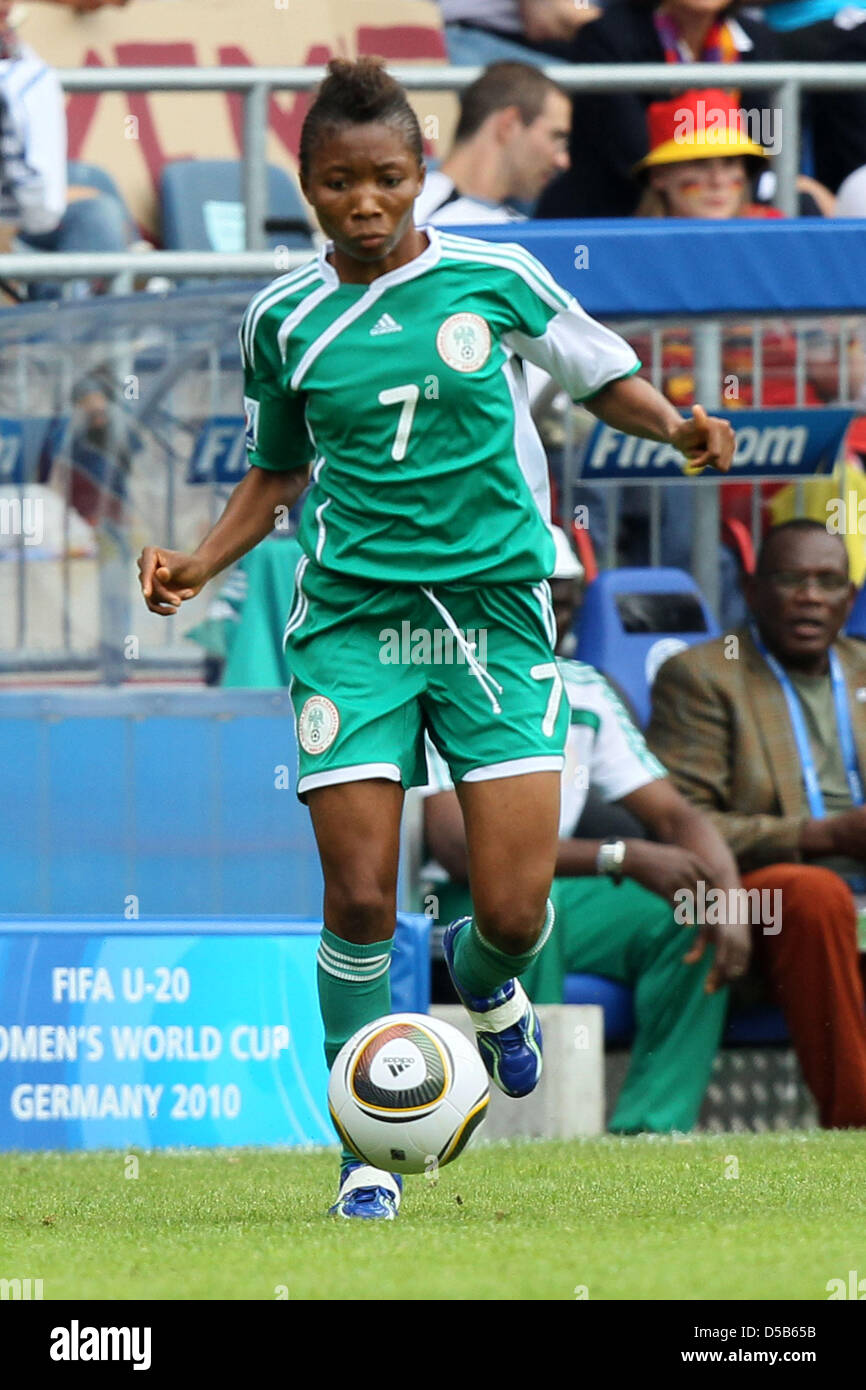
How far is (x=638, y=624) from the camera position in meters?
8.88

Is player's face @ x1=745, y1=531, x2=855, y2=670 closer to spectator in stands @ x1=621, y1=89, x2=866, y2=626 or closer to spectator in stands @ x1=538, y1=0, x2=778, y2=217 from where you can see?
spectator in stands @ x1=621, y1=89, x2=866, y2=626

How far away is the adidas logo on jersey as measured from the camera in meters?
4.98

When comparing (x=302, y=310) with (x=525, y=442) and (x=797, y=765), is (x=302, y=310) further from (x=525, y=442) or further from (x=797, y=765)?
(x=797, y=765)

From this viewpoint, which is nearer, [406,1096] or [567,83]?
[406,1096]

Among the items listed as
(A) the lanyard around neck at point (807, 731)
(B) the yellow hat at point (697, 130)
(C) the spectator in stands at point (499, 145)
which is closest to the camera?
(A) the lanyard around neck at point (807, 731)

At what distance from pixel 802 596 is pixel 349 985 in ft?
12.5

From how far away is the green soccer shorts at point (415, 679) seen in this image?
4988mm

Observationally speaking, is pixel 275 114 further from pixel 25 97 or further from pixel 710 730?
pixel 710 730

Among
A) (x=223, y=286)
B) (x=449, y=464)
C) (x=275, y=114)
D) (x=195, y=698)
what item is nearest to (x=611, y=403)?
(x=449, y=464)

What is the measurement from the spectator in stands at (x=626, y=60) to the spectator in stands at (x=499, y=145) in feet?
1.16

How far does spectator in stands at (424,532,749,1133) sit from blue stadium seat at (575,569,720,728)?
55 cm

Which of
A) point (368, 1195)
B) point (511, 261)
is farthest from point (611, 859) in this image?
point (511, 261)

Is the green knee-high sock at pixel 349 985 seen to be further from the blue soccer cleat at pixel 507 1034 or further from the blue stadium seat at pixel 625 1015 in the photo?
the blue stadium seat at pixel 625 1015

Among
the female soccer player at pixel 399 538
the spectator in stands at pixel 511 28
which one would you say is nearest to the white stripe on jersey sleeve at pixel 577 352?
the female soccer player at pixel 399 538
